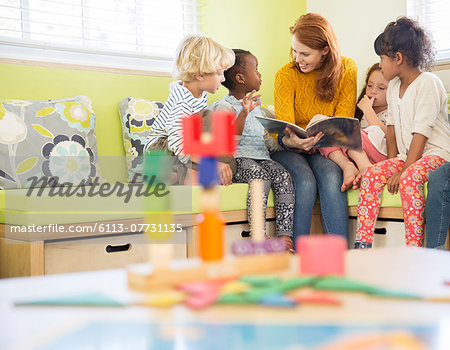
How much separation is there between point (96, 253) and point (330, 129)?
3.24 feet

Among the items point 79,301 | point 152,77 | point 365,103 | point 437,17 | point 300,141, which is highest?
point 437,17

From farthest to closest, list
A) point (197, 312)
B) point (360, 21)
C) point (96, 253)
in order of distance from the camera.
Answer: point (360, 21), point (96, 253), point (197, 312)

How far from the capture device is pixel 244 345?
0.58 meters

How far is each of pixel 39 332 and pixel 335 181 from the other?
66.0 inches

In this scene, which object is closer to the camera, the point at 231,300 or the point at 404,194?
the point at 231,300

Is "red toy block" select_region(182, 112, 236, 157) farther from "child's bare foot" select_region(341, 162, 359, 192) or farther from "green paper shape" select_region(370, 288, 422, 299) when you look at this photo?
"child's bare foot" select_region(341, 162, 359, 192)

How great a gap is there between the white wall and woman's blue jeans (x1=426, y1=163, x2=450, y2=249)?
4.31 feet

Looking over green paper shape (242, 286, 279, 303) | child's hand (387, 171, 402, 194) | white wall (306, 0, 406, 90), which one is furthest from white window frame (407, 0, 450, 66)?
green paper shape (242, 286, 279, 303)

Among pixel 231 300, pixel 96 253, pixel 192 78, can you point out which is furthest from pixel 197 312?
pixel 192 78

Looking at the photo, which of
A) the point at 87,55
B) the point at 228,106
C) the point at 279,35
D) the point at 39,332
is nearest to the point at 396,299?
the point at 39,332

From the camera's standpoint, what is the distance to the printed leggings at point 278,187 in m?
2.13

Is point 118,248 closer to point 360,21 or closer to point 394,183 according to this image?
point 394,183

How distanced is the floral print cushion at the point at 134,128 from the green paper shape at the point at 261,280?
172cm

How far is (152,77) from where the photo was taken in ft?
8.91
